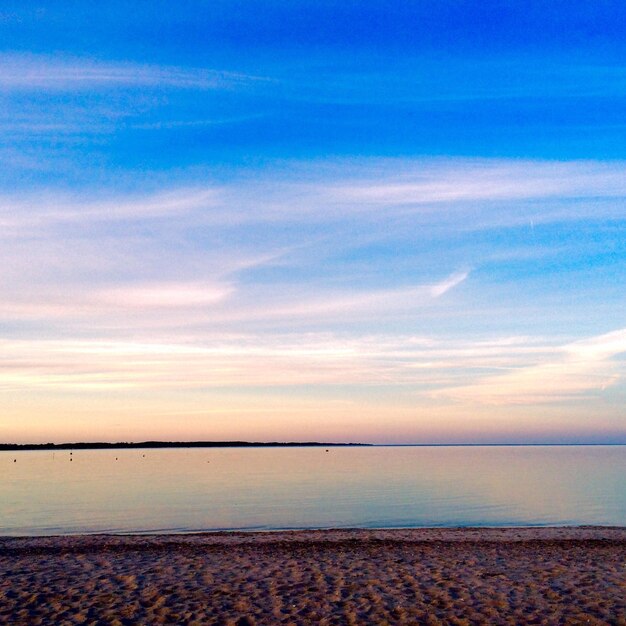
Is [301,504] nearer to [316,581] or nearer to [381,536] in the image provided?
[381,536]

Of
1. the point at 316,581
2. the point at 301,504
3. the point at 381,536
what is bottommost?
the point at 301,504

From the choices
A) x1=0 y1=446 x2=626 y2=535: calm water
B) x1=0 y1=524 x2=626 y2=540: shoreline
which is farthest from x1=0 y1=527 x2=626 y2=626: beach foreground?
x1=0 y1=446 x2=626 y2=535: calm water

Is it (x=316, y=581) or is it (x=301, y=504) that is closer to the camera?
(x=316, y=581)

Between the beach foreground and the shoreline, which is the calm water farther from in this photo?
the beach foreground

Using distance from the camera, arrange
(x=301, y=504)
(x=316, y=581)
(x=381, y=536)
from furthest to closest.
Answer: (x=301, y=504) → (x=381, y=536) → (x=316, y=581)

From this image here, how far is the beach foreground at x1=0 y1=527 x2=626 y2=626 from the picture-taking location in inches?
551

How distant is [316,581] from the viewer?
1714cm

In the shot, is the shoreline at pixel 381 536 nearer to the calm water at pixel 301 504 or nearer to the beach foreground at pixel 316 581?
the beach foreground at pixel 316 581

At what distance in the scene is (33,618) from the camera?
44.4 ft

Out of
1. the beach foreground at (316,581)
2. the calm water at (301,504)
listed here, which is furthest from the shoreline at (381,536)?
the calm water at (301,504)

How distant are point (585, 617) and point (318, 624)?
582 centimetres

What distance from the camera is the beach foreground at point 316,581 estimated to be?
45.9 ft

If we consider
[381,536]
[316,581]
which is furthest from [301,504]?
[316,581]

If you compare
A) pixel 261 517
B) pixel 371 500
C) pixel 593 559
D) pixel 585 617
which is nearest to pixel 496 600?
pixel 585 617
